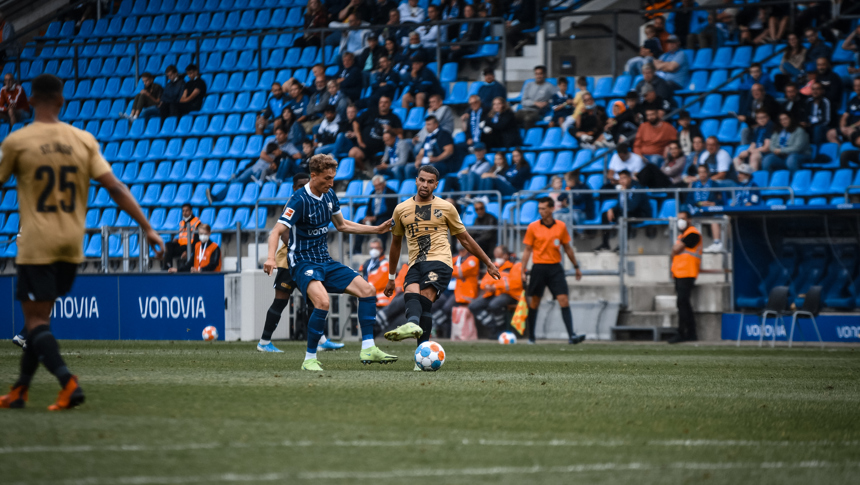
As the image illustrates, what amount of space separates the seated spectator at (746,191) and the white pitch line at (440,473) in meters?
12.6

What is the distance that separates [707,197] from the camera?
17.7 m

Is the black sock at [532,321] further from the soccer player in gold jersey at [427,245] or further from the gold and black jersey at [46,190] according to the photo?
the gold and black jersey at [46,190]

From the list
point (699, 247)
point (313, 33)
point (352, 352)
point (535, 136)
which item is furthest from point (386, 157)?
point (352, 352)

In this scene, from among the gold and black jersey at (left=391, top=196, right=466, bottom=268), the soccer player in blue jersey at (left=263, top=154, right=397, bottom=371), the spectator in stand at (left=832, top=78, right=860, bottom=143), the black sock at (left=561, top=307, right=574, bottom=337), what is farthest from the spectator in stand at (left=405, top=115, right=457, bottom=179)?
the soccer player in blue jersey at (left=263, top=154, right=397, bottom=371)

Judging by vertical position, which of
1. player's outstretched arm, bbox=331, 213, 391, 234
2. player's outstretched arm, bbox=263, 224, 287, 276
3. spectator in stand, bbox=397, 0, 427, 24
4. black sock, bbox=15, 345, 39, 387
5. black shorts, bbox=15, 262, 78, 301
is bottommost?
black sock, bbox=15, 345, 39, 387

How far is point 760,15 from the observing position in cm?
2034

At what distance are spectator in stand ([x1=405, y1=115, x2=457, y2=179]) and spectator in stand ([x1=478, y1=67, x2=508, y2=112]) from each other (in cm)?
112

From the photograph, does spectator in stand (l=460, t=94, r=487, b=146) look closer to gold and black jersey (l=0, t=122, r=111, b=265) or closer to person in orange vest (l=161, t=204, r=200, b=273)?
person in orange vest (l=161, t=204, r=200, b=273)

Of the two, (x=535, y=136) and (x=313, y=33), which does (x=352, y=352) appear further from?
(x=313, y=33)

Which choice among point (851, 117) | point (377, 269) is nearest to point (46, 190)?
Result: point (377, 269)

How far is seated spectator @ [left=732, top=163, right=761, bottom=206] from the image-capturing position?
17203 millimetres

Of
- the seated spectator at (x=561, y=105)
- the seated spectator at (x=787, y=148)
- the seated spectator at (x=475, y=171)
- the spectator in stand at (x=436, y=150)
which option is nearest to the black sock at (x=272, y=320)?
the seated spectator at (x=475, y=171)

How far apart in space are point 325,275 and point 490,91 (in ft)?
Answer: 38.3

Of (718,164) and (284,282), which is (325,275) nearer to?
(284,282)
